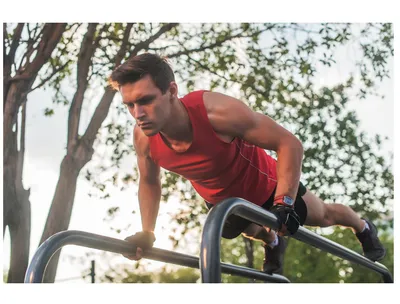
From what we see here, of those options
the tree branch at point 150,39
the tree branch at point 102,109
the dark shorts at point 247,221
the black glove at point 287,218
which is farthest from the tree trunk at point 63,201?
the black glove at point 287,218

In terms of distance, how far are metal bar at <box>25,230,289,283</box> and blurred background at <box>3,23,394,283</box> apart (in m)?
3.85

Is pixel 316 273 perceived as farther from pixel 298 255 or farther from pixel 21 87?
pixel 21 87

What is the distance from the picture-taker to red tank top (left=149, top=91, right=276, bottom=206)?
2.47m

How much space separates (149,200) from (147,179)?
9 centimetres

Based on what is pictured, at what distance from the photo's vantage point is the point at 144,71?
2355 mm

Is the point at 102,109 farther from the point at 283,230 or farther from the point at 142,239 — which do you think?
the point at 283,230

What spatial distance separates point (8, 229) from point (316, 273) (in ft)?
41.6

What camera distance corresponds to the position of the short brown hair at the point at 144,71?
2.32m

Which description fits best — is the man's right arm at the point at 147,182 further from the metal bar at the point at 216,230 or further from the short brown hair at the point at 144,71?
the metal bar at the point at 216,230

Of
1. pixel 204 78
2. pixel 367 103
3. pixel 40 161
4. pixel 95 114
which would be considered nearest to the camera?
pixel 95 114

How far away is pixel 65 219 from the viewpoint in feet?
19.9

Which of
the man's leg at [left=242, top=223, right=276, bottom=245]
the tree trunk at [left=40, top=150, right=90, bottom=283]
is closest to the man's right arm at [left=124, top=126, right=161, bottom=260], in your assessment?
the man's leg at [left=242, top=223, right=276, bottom=245]

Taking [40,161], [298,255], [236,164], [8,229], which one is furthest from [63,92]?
[298,255]

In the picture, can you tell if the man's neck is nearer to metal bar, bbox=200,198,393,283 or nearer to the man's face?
the man's face
